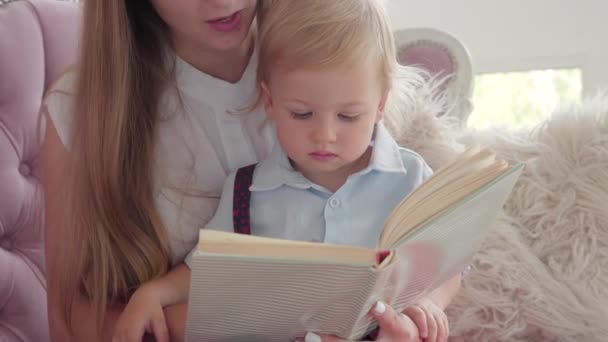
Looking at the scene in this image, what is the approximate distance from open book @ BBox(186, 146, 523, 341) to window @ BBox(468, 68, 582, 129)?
227 centimetres

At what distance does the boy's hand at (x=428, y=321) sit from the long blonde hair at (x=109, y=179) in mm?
416

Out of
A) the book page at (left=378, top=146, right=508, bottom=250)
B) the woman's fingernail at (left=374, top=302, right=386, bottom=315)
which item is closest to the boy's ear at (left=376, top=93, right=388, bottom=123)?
the book page at (left=378, top=146, right=508, bottom=250)

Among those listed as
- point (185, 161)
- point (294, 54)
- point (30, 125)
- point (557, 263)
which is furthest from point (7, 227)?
point (557, 263)

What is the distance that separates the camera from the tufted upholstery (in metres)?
1.38

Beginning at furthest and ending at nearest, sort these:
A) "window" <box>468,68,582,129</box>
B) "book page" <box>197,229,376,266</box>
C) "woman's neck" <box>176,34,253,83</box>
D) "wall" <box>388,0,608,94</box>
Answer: "window" <box>468,68,582,129</box>, "wall" <box>388,0,608,94</box>, "woman's neck" <box>176,34,253,83</box>, "book page" <box>197,229,376,266</box>

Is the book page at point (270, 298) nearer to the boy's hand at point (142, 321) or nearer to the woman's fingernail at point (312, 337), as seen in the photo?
the woman's fingernail at point (312, 337)

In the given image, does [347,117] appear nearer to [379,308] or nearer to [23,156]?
[379,308]

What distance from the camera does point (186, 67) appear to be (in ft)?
4.05

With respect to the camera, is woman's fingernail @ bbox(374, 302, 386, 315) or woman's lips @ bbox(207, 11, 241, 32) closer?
woman's fingernail @ bbox(374, 302, 386, 315)

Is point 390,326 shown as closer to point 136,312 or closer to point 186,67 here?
point 136,312

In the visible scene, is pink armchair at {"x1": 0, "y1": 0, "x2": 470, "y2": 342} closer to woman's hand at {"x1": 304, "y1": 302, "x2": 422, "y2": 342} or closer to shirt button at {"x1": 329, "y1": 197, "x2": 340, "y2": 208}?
shirt button at {"x1": 329, "y1": 197, "x2": 340, "y2": 208}

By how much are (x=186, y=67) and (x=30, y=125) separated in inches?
15.8

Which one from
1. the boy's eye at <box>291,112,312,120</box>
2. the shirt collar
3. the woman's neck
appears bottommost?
the shirt collar

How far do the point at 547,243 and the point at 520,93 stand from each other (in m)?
2.06
